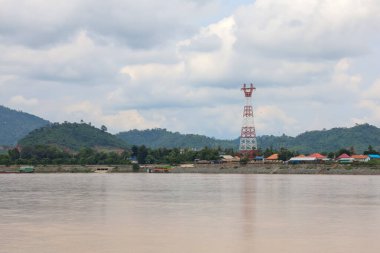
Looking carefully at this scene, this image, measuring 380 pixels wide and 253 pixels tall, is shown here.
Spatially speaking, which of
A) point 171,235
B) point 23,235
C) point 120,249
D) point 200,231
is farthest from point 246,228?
point 23,235

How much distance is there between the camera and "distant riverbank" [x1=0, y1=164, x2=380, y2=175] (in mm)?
137750

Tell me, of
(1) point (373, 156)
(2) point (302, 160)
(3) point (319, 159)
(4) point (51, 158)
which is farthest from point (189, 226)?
(4) point (51, 158)

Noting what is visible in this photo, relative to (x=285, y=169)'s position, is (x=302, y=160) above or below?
above

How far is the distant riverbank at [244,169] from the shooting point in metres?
138

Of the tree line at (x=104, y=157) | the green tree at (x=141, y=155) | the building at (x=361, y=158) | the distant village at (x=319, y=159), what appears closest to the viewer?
the building at (x=361, y=158)

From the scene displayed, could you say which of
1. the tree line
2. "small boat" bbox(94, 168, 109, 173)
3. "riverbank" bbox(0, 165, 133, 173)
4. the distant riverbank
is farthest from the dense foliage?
"small boat" bbox(94, 168, 109, 173)

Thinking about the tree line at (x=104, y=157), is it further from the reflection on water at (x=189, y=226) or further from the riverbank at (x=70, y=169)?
the reflection on water at (x=189, y=226)

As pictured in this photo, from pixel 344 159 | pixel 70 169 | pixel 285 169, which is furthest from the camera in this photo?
pixel 70 169

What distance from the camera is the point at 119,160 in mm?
191750

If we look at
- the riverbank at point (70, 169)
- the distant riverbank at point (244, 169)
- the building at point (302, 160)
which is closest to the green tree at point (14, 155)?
the distant riverbank at point (244, 169)

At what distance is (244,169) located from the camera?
155 metres

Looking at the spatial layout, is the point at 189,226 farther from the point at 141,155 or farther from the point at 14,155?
the point at 14,155

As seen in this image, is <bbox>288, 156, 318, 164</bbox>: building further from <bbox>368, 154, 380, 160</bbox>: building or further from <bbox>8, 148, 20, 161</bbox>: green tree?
<bbox>8, 148, 20, 161</bbox>: green tree

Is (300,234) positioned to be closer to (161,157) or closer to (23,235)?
(23,235)
